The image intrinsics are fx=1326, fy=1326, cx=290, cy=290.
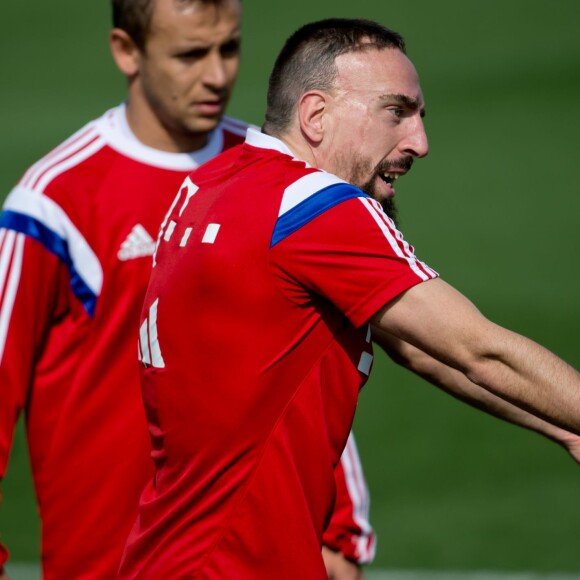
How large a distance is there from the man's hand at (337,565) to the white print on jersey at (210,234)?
1.67 metres

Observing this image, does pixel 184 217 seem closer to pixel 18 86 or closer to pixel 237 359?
pixel 237 359

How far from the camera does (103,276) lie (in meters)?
4.18

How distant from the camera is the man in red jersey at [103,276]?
412 cm

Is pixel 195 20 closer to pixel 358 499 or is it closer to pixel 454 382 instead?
pixel 454 382

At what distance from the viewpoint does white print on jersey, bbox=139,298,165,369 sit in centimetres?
337

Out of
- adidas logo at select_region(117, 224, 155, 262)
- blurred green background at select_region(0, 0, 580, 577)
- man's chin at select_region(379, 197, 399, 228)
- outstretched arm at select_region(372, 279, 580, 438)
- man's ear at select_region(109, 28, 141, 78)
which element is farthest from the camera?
blurred green background at select_region(0, 0, 580, 577)

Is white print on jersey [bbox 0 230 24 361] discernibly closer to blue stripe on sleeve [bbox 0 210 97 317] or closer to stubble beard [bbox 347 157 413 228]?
blue stripe on sleeve [bbox 0 210 97 317]

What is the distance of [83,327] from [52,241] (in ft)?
0.96

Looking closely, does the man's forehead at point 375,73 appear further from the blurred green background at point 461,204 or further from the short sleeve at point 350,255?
the blurred green background at point 461,204

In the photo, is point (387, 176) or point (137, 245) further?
point (137, 245)

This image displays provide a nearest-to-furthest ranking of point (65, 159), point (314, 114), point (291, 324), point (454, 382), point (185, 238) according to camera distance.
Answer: point (291, 324) < point (185, 238) < point (314, 114) < point (454, 382) < point (65, 159)

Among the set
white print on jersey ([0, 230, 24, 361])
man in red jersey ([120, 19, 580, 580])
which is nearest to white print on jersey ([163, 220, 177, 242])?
man in red jersey ([120, 19, 580, 580])

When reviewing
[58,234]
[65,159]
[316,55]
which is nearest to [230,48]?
[65,159]

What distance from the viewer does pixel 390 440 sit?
6.99m
